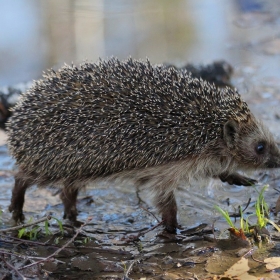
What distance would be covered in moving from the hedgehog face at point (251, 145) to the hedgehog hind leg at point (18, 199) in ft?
7.96

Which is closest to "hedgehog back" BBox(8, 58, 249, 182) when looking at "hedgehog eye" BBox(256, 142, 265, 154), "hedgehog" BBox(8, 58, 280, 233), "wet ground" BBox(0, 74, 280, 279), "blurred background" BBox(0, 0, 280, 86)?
"hedgehog" BBox(8, 58, 280, 233)

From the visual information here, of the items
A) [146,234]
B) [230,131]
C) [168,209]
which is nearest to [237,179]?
[230,131]

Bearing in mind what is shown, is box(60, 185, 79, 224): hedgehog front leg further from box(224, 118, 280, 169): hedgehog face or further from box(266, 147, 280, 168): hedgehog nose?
box(266, 147, 280, 168): hedgehog nose

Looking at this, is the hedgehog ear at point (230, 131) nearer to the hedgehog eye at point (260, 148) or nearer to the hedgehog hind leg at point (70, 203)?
the hedgehog eye at point (260, 148)

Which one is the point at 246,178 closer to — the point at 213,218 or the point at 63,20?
the point at 213,218

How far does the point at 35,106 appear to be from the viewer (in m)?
6.86

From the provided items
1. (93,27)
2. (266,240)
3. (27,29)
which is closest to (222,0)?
(93,27)

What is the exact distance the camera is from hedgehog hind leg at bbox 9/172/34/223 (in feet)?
24.0

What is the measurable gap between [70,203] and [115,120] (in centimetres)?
132

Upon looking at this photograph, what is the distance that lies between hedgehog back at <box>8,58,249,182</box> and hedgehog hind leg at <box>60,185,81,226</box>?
1.36 feet

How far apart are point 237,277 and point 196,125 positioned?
6.09 feet

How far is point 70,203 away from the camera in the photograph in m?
7.36

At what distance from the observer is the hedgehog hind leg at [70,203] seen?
7.31 m

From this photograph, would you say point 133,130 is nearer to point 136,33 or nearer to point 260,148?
point 260,148
